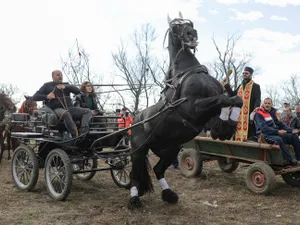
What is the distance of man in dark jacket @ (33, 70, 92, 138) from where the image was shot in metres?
6.23

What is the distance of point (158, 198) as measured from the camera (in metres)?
6.31

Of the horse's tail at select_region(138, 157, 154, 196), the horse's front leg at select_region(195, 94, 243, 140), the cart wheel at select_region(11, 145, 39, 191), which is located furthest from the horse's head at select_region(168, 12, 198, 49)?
the cart wheel at select_region(11, 145, 39, 191)

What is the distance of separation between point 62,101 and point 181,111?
105 inches

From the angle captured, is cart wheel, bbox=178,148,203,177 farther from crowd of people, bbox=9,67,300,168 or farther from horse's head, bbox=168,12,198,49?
horse's head, bbox=168,12,198,49

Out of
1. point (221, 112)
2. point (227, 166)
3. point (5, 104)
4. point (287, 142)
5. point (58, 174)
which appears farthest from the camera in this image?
point (5, 104)

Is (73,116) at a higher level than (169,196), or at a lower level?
higher

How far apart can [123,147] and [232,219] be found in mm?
2326

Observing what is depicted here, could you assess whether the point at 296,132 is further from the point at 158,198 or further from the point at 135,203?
the point at 135,203

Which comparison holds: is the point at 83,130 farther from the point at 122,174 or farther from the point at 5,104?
the point at 5,104

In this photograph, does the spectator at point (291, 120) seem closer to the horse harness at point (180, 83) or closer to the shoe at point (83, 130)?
the horse harness at point (180, 83)

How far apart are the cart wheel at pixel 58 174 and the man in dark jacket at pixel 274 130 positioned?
11.5 feet

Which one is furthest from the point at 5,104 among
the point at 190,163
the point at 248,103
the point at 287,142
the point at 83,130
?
the point at 287,142

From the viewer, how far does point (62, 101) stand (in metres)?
6.55

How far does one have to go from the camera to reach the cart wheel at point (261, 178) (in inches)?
251
